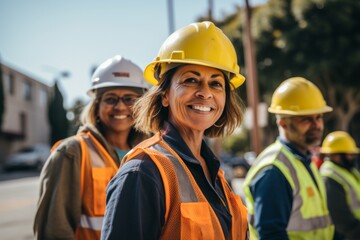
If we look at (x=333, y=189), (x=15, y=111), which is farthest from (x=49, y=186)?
(x=15, y=111)

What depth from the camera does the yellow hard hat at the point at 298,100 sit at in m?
3.24

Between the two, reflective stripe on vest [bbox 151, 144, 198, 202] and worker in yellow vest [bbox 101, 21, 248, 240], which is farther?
reflective stripe on vest [bbox 151, 144, 198, 202]

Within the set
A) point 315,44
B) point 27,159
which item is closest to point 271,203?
point 315,44

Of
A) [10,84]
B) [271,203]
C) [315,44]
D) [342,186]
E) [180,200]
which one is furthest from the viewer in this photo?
[10,84]

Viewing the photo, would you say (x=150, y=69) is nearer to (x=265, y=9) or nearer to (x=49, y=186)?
(x=49, y=186)

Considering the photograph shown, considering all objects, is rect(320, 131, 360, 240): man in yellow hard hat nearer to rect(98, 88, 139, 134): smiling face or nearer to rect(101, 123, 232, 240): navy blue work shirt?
rect(98, 88, 139, 134): smiling face

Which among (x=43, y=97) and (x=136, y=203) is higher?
(x=43, y=97)

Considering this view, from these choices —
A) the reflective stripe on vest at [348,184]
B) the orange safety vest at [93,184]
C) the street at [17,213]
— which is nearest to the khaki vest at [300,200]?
the orange safety vest at [93,184]

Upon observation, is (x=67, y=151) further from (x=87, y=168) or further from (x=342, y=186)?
(x=342, y=186)

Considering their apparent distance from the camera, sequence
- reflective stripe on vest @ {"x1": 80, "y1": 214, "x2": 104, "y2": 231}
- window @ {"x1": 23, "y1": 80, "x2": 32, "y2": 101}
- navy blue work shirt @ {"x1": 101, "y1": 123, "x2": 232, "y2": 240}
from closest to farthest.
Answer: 1. navy blue work shirt @ {"x1": 101, "y1": 123, "x2": 232, "y2": 240}
2. reflective stripe on vest @ {"x1": 80, "y1": 214, "x2": 104, "y2": 231}
3. window @ {"x1": 23, "y1": 80, "x2": 32, "y2": 101}

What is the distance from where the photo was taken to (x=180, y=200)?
1526 millimetres

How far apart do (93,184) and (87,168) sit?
0.12 meters

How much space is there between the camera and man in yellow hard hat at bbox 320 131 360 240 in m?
3.58

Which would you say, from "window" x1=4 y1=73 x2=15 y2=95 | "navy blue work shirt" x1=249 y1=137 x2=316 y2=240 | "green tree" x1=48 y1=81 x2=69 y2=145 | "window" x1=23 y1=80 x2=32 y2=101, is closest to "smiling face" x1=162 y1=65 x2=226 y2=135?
"navy blue work shirt" x1=249 y1=137 x2=316 y2=240
